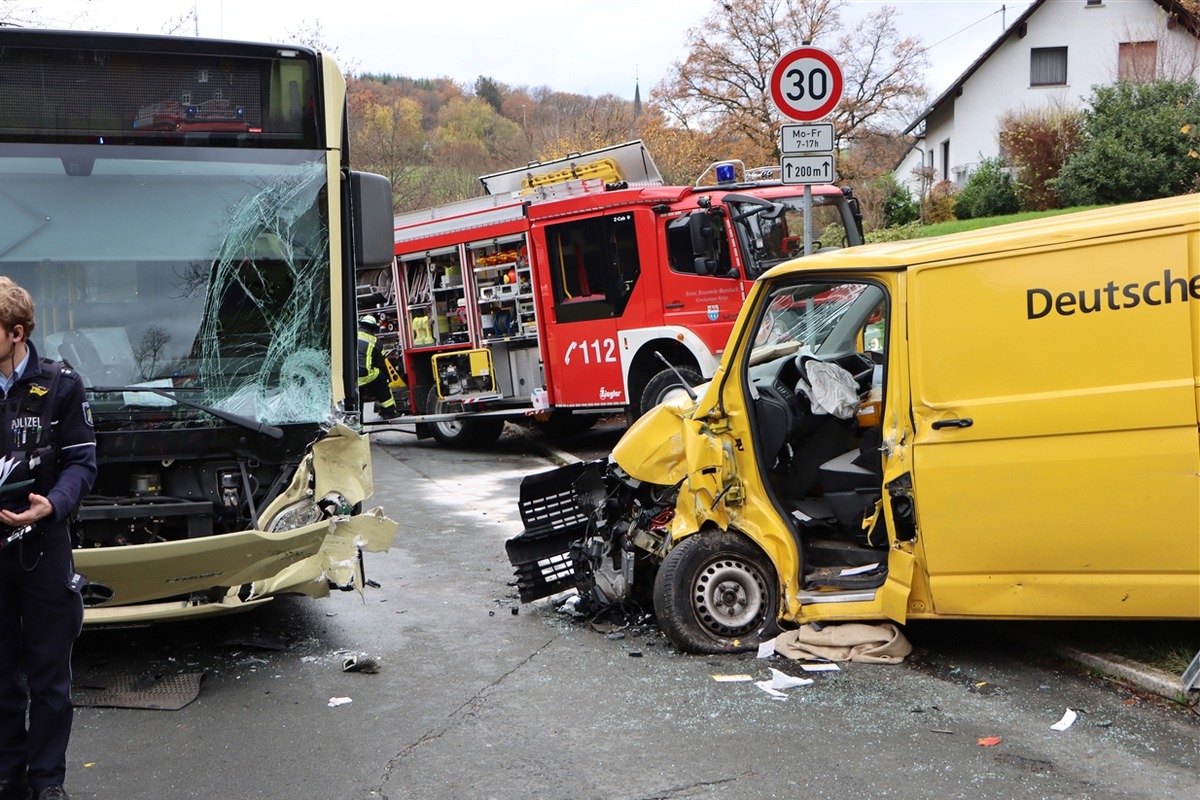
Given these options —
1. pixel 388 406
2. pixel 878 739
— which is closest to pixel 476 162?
pixel 388 406

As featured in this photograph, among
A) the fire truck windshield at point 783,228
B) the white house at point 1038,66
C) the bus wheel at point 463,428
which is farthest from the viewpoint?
the white house at point 1038,66

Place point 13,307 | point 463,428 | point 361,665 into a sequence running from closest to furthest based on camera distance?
1. point 13,307
2. point 361,665
3. point 463,428

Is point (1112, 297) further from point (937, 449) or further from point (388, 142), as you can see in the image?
point (388, 142)

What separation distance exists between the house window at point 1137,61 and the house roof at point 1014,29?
1102mm

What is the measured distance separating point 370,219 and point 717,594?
8.70 feet

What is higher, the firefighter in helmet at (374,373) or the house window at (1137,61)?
the house window at (1137,61)

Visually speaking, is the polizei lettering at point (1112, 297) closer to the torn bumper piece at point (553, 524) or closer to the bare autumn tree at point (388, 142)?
the torn bumper piece at point (553, 524)

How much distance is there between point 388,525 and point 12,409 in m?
2.21

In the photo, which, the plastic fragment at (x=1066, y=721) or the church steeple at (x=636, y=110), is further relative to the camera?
the church steeple at (x=636, y=110)

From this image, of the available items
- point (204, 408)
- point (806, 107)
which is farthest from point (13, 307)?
point (806, 107)

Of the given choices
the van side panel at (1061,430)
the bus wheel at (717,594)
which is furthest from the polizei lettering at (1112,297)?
the bus wheel at (717,594)

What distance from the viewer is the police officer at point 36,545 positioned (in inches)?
150

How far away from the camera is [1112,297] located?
4629mm

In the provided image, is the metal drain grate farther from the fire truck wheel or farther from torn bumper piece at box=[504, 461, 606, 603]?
the fire truck wheel
